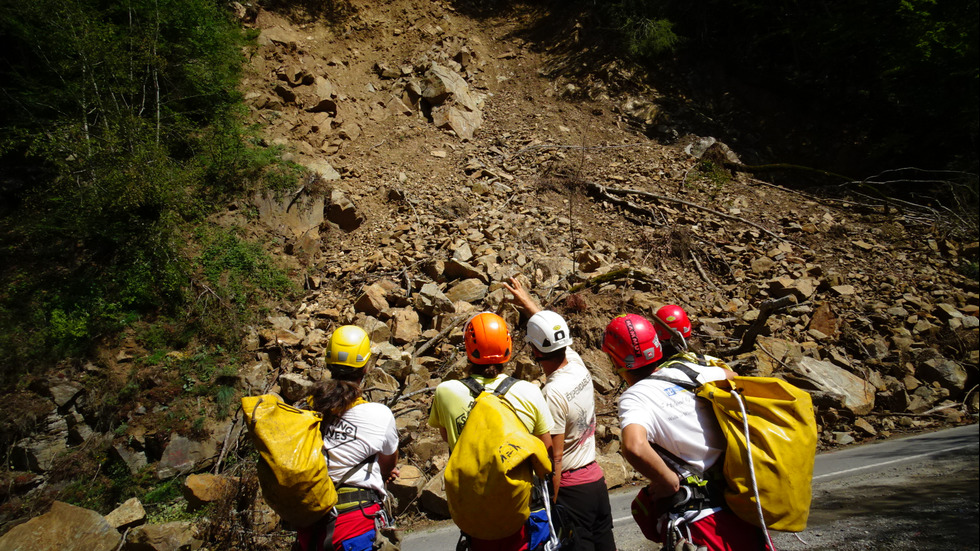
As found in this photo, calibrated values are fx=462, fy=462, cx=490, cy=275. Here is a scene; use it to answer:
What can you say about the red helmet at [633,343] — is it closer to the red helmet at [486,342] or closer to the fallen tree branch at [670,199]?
the red helmet at [486,342]

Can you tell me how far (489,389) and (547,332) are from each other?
401 millimetres

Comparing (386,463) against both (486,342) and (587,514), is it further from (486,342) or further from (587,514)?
(587,514)

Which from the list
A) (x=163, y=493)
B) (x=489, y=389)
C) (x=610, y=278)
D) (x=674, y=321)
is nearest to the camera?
(x=489, y=389)

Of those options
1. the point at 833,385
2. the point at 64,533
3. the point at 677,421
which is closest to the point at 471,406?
the point at 677,421

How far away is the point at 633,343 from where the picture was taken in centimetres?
210

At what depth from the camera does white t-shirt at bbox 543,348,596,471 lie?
2.20m

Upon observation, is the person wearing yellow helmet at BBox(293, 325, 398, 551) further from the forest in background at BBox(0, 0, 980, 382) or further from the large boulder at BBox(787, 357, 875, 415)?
the large boulder at BBox(787, 357, 875, 415)

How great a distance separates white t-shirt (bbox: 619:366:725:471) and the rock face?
4.83m

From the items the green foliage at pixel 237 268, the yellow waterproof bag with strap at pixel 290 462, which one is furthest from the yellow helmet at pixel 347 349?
the green foliage at pixel 237 268

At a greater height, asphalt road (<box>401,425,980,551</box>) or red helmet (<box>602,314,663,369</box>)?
red helmet (<box>602,314,663,369</box>)

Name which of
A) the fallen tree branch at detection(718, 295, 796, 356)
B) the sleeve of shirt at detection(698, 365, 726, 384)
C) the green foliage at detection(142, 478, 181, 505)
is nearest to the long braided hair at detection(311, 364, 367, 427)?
the sleeve of shirt at detection(698, 365, 726, 384)

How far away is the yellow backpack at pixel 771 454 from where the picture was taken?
162 centimetres

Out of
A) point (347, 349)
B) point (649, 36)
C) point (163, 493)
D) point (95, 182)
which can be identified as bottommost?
point (163, 493)

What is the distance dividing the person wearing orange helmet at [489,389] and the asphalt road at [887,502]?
2.34m
